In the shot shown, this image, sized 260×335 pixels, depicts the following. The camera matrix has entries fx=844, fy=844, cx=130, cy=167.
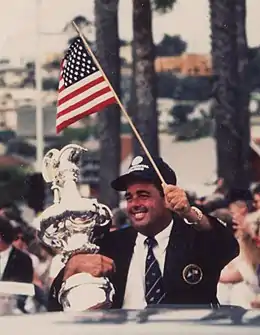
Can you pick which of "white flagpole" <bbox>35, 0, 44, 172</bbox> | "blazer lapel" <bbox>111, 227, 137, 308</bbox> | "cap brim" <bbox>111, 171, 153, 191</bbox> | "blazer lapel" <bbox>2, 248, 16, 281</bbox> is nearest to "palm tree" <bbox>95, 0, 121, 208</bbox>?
"cap brim" <bbox>111, 171, 153, 191</bbox>

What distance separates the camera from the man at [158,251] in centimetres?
400

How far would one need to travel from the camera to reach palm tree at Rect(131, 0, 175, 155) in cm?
401

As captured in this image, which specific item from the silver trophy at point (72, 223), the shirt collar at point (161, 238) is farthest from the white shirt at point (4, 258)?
the shirt collar at point (161, 238)

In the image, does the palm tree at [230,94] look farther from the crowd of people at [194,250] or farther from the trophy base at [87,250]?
the trophy base at [87,250]

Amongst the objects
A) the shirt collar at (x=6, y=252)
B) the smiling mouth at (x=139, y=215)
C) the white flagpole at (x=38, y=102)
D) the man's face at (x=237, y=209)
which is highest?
the white flagpole at (x=38, y=102)

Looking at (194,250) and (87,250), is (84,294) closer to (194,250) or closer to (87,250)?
(87,250)

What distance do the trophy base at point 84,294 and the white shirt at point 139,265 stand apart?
92 mm

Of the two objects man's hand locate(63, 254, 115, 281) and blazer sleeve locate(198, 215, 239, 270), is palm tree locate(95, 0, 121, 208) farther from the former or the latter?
blazer sleeve locate(198, 215, 239, 270)

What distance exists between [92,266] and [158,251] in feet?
1.09

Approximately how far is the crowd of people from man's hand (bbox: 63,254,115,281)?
43 millimetres

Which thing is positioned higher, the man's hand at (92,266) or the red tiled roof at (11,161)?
the red tiled roof at (11,161)

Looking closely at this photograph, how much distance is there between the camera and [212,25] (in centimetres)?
400

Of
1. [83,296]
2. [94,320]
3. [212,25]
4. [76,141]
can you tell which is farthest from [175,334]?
[212,25]

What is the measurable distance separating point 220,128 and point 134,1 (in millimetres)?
724
